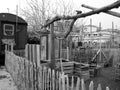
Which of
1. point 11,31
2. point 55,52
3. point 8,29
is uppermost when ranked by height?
point 8,29

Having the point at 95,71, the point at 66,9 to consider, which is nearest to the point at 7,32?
the point at 66,9

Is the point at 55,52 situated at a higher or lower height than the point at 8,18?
lower

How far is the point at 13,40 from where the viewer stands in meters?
10.8

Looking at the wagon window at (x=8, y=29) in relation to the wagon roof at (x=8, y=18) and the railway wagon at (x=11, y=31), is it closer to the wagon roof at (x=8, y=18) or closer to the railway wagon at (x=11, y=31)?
the railway wagon at (x=11, y=31)

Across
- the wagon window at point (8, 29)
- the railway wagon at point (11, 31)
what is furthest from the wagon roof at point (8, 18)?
the wagon window at point (8, 29)

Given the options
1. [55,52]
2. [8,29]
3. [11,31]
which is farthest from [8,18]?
[55,52]

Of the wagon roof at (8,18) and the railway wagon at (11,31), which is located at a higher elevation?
the wagon roof at (8,18)

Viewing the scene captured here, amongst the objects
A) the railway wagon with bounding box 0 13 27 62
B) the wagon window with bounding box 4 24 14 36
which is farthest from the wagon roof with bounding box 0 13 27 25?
the wagon window with bounding box 4 24 14 36

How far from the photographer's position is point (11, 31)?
10.8m

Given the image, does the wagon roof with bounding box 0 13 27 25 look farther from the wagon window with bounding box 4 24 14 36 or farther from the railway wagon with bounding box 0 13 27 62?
the wagon window with bounding box 4 24 14 36

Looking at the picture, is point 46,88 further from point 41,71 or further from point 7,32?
point 7,32

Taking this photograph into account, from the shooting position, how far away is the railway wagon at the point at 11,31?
402 inches

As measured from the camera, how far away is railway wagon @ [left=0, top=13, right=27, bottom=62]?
33.5 feet

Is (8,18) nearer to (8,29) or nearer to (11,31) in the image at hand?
(8,29)
